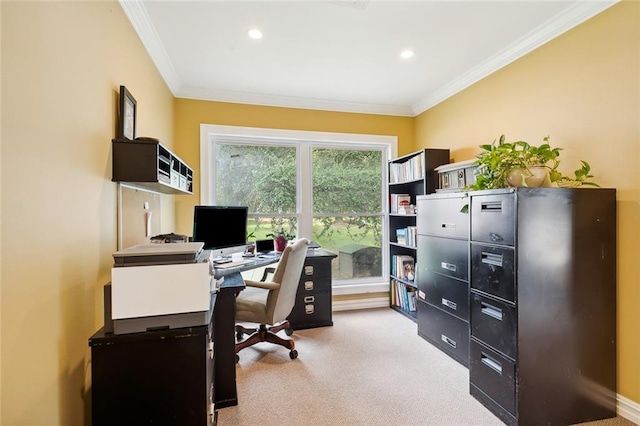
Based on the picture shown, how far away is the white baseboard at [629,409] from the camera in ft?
5.74

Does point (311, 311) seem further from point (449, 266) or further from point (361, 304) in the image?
point (449, 266)

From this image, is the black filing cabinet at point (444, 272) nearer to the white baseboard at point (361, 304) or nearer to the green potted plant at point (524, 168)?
the green potted plant at point (524, 168)

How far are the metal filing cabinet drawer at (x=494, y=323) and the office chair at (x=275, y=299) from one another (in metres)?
1.30

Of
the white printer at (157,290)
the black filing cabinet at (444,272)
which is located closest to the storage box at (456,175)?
the black filing cabinet at (444,272)

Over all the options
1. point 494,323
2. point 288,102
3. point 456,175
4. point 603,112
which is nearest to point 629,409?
point 494,323

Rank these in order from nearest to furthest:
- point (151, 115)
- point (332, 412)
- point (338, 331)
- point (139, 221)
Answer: point (332, 412), point (139, 221), point (151, 115), point (338, 331)

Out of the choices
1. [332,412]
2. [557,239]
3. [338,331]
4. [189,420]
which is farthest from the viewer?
[338,331]

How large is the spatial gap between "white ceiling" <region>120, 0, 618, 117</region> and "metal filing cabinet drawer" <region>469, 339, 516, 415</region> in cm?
219

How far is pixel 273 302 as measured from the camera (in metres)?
2.44

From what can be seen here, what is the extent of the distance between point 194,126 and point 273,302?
2.07 metres

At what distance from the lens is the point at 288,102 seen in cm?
354

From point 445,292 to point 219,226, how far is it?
6.65ft

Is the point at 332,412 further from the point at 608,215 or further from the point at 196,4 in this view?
the point at 196,4

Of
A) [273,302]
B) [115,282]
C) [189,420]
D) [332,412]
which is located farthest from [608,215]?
[115,282]
